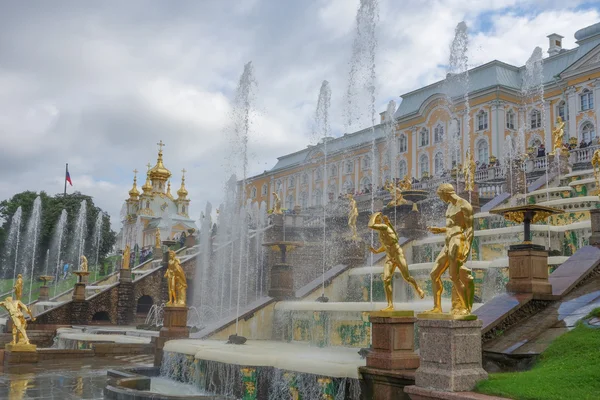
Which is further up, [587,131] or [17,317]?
[587,131]

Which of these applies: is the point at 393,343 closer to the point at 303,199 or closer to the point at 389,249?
the point at 389,249

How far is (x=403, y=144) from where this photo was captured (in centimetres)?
6175

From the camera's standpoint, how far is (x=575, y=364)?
7.41 meters

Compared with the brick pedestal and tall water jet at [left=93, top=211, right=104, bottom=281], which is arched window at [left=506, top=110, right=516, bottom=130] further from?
the brick pedestal

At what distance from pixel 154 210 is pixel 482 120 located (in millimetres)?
49568

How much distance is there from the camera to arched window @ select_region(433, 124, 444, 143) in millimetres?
56094

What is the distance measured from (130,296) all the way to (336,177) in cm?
4126

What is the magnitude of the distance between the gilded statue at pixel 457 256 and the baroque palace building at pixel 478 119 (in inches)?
1264

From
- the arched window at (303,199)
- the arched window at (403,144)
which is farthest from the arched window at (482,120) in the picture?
the arched window at (303,199)

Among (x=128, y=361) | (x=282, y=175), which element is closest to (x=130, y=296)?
(x=128, y=361)

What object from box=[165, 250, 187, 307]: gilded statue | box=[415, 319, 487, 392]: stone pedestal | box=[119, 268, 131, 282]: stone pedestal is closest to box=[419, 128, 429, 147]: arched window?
box=[119, 268, 131, 282]: stone pedestal

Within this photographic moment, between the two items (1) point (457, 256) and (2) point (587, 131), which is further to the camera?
(2) point (587, 131)

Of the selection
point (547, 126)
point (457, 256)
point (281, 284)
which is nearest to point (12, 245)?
point (547, 126)

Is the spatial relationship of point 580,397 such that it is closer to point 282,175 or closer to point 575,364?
point 575,364
